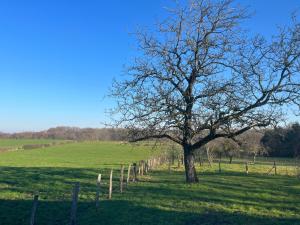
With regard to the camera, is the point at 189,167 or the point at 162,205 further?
the point at 189,167

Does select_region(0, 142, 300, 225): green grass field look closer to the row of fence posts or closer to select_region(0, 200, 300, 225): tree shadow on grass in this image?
select_region(0, 200, 300, 225): tree shadow on grass

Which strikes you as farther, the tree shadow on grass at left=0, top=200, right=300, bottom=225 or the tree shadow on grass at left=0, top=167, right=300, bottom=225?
the tree shadow on grass at left=0, top=167, right=300, bottom=225

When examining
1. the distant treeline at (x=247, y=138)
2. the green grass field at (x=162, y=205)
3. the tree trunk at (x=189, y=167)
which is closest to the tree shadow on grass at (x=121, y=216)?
the green grass field at (x=162, y=205)

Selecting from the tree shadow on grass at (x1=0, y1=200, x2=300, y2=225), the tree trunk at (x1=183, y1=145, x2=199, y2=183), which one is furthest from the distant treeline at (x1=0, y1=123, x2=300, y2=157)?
the tree shadow on grass at (x1=0, y1=200, x2=300, y2=225)

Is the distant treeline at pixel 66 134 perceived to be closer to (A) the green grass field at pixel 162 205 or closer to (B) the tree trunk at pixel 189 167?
(B) the tree trunk at pixel 189 167

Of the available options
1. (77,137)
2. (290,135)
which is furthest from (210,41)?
(77,137)

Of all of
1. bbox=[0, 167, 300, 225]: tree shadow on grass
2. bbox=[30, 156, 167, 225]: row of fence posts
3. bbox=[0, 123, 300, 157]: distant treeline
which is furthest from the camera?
bbox=[0, 123, 300, 157]: distant treeline

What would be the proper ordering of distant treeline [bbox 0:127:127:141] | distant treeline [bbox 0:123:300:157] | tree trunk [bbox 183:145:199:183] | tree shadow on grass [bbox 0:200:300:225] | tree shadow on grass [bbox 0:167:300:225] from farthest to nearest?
1. distant treeline [bbox 0:127:127:141]
2. distant treeline [bbox 0:123:300:157]
3. tree trunk [bbox 183:145:199:183]
4. tree shadow on grass [bbox 0:167:300:225]
5. tree shadow on grass [bbox 0:200:300:225]

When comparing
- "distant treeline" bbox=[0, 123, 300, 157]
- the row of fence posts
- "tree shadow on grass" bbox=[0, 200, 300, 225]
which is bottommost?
"tree shadow on grass" bbox=[0, 200, 300, 225]

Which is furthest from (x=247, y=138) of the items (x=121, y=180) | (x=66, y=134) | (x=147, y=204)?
(x=66, y=134)

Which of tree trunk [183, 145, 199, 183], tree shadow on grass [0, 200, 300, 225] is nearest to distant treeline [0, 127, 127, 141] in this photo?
tree trunk [183, 145, 199, 183]

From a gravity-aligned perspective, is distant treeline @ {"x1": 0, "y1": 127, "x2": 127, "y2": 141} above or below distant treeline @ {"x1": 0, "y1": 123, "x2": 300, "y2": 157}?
above

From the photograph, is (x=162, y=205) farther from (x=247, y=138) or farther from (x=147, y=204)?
(x=247, y=138)

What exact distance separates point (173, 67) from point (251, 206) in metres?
11.3
